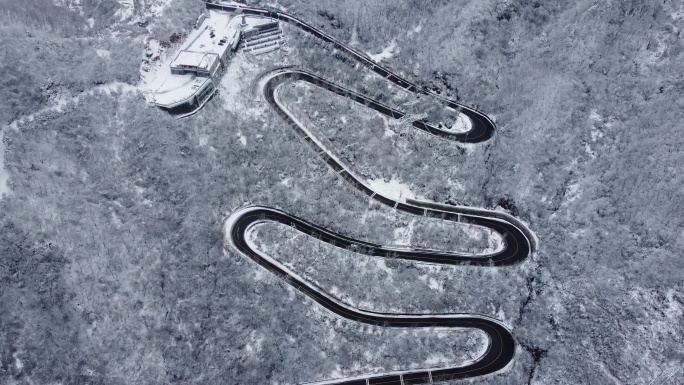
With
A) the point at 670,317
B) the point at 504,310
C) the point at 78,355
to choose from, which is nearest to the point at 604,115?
the point at 670,317

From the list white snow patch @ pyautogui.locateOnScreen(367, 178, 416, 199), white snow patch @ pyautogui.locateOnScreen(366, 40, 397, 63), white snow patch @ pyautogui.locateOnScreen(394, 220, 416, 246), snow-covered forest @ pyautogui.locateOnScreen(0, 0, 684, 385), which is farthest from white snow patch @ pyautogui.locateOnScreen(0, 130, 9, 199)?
white snow patch @ pyautogui.locateOnScreen(366, 40, 397, 63)

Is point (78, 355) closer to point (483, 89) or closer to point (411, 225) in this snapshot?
point (411, 225)

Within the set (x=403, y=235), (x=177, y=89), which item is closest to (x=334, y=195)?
(x=403, y=235)

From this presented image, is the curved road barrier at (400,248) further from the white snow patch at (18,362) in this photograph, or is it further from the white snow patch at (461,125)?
the white snow patch at (18,362)

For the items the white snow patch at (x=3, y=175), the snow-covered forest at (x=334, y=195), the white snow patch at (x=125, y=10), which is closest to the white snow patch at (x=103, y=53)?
the snow-covered forest at (x=334, y=195)

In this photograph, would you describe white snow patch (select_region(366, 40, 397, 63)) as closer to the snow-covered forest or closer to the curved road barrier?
the snow-covered forest

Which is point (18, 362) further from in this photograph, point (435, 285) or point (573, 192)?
point (573, 192)
